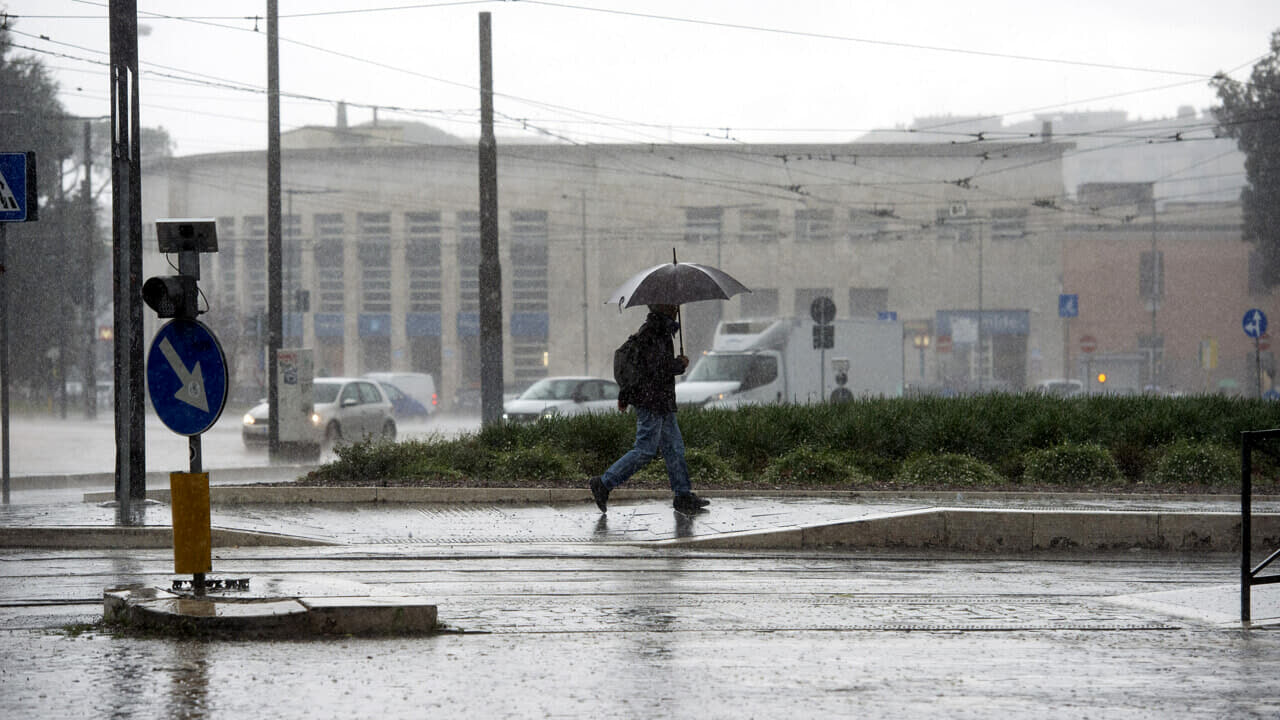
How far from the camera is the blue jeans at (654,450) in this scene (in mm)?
11953

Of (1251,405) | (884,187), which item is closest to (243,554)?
(1251,405)

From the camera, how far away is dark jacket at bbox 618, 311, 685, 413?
11.8 meters

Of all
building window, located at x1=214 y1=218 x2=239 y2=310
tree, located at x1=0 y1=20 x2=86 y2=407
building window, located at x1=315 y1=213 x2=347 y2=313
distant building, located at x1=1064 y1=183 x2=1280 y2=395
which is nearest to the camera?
tree, located at x1=0 y1=20 x2=86 y2=407

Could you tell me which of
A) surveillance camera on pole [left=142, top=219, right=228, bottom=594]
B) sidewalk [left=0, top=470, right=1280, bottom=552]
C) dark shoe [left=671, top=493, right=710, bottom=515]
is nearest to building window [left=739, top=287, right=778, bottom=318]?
sidewalk [left=0, top=470, right=1280, bottom=552]

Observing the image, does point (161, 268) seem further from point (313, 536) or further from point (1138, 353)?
point (313, 536)

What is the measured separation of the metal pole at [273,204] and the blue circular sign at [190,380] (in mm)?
16683

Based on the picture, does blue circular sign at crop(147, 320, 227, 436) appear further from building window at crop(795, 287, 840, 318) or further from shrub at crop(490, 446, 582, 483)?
building window at crop(795, 287, 840, 318)

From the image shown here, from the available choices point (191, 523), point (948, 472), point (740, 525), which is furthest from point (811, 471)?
point (191, 523)

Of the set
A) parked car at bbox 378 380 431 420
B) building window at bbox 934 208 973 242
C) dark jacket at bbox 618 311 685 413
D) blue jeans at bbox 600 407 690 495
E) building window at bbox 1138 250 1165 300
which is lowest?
parked car at bbox 378 380 431 420

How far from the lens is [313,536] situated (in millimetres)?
11383

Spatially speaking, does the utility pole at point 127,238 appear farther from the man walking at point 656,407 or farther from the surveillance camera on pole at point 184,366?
the surveillance camera on pole at point 184,366

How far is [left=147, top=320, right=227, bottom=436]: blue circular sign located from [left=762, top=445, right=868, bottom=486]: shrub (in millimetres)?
7977

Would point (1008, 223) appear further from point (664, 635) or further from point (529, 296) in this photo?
point (664, 635)

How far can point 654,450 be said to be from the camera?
39.3 feet
